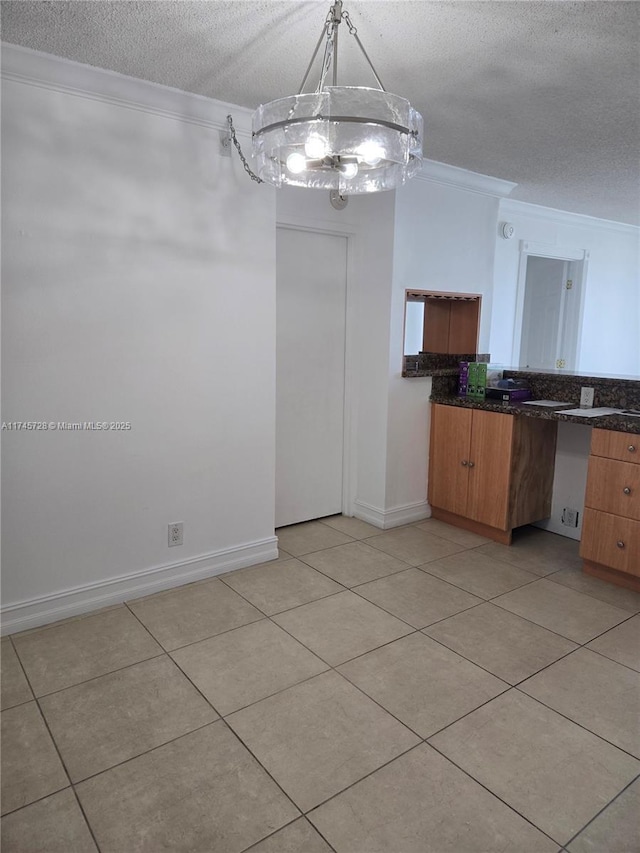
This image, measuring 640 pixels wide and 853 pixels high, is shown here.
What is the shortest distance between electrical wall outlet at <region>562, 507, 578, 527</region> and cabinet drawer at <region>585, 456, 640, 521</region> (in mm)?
670

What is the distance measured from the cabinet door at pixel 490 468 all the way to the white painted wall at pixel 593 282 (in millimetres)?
1638

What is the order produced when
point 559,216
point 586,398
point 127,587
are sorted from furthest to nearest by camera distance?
point 559,216, point 586,398, point 127,587

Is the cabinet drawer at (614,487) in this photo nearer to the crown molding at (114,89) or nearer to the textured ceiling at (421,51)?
the textured ceiling at (421,51)

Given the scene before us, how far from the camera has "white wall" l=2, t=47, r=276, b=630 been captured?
2496mm

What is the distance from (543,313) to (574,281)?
16.6 inches

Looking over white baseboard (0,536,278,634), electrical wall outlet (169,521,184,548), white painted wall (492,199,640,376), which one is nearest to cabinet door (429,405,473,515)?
white baseboard (0,536,278,634)

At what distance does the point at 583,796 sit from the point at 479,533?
221 centimetres

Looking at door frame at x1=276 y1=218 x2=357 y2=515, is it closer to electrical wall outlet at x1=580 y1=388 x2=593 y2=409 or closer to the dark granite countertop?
the dark granite countertop

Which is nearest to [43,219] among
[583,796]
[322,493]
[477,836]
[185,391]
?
[185,391]

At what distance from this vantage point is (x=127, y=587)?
9.63ft

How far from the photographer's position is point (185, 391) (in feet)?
9.82

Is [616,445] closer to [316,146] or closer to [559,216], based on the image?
[316,146]

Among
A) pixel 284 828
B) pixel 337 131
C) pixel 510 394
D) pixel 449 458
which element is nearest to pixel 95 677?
pixel 284 828

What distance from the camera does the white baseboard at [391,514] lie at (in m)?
4.00
